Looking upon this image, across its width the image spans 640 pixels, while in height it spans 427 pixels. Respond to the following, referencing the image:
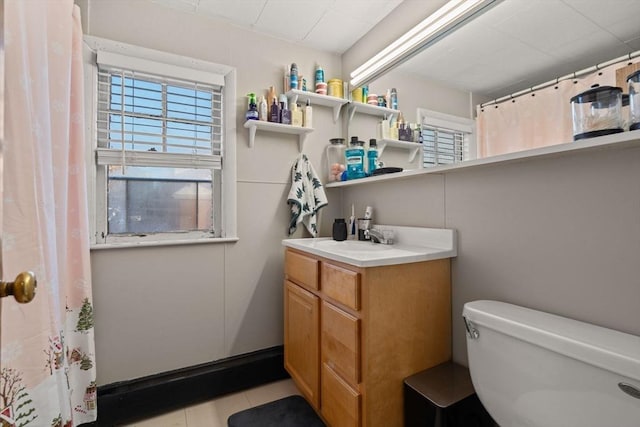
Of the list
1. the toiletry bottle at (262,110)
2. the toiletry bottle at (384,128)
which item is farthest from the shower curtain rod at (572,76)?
the toiletry bottle at (262,110)

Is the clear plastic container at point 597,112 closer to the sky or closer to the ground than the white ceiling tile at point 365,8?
closer to the ground

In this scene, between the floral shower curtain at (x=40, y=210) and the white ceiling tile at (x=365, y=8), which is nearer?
the floral shower curtain at (x=40, y=210)

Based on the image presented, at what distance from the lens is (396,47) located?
5.61 feet

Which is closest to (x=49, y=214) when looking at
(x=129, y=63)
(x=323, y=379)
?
(x=129, y=63)

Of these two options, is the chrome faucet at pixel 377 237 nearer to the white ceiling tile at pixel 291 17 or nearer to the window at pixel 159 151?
the window at pixel 159 151

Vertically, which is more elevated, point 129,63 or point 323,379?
point 129,63

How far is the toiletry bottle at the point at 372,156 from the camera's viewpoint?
6.25 feet

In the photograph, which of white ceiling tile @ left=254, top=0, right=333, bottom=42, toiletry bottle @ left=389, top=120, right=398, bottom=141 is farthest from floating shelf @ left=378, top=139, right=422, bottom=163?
white ceiling tile @ left=254, top=0, right=333, bottom=42

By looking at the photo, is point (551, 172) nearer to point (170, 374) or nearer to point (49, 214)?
point (49, 214)

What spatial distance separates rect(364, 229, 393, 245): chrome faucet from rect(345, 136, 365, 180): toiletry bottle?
1.27 ft

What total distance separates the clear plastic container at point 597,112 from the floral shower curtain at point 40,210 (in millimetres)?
1609

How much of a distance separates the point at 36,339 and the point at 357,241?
59.8 inches

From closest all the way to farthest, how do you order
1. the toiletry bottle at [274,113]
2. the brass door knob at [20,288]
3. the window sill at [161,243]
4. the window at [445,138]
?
the brass door knob at [20,288], the window at [445,138], the window sill at [161,243], the toiletry bottle at [274,113]

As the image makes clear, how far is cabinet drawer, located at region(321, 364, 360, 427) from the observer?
1.15 metres
